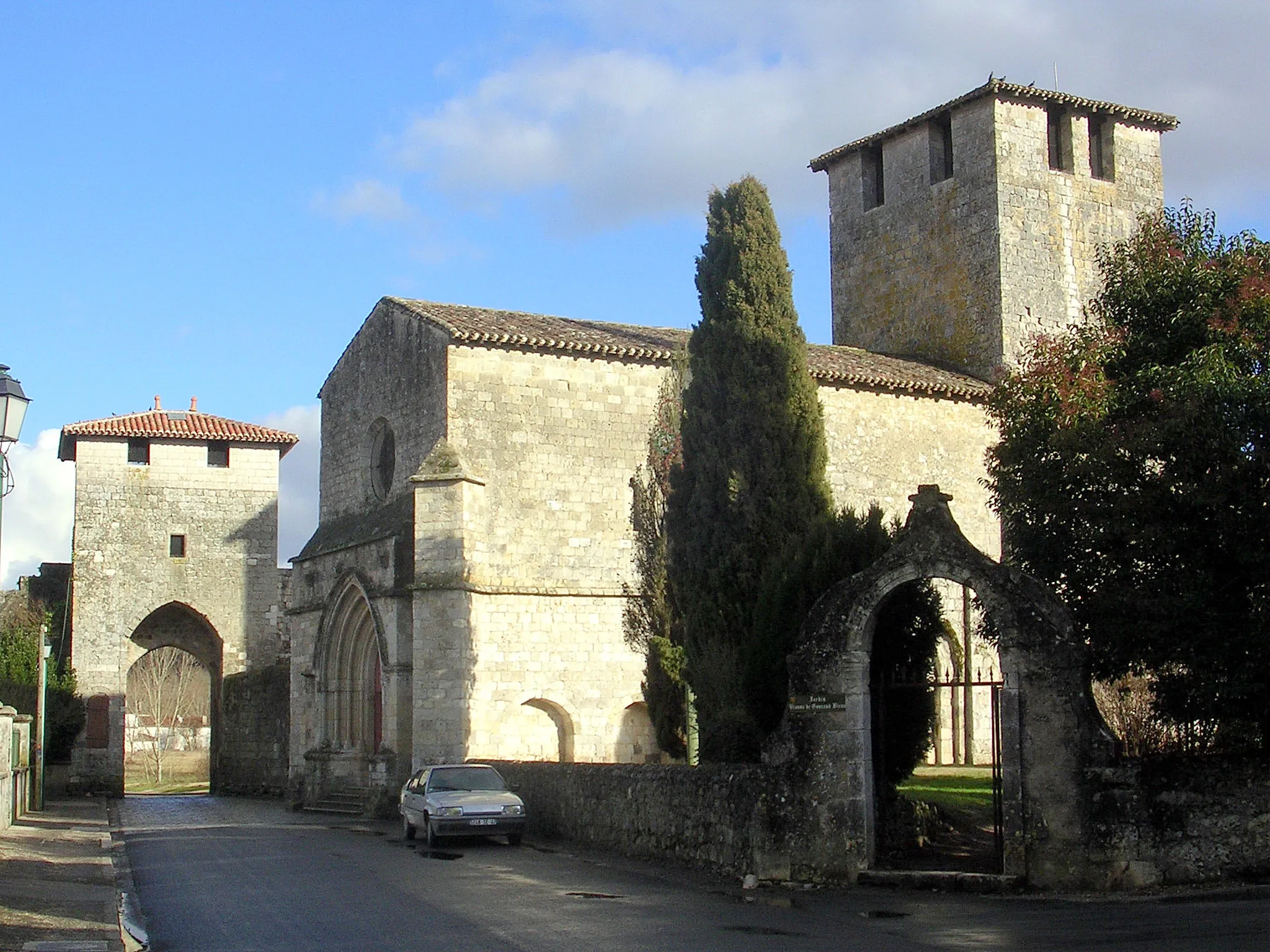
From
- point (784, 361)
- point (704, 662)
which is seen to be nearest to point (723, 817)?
point (704, 662)

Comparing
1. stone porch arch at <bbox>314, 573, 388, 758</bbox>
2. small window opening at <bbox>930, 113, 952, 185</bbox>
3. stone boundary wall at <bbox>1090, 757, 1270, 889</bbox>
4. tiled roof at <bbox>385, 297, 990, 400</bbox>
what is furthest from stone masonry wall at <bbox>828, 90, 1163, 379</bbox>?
stone boundary wall at <bbox>1090, 757, 1270, 889</bbox>

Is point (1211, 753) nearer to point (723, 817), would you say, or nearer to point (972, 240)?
point (723, 817)

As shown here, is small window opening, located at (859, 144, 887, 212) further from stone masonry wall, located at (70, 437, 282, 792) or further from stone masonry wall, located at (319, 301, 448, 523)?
stone masonry wall, located at (70, 437, 282, 792)

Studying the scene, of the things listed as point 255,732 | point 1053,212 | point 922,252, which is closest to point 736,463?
point 922,252

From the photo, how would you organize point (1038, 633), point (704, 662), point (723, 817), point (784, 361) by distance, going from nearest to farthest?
point (1038, 633) → point (723, 817) → point (704, 662) → point (784, 361)

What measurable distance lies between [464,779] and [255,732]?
1911 cm

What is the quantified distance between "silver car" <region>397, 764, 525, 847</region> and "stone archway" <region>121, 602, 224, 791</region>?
2014 cm

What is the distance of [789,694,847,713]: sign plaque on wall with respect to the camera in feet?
45.3

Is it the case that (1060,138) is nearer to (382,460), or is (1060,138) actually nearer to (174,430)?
(382,460)

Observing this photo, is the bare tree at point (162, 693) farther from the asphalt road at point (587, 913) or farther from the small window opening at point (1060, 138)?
the asphalt road at point (587, 913)

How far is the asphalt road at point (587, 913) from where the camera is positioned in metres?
10.3

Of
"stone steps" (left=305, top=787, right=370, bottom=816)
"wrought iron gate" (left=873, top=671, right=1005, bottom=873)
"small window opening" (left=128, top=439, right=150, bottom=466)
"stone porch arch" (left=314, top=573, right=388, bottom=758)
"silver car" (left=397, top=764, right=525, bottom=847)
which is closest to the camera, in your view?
"wrought iron gate" (left=873, top=671, right=1005, bottom=873)

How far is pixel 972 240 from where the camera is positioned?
31.8m

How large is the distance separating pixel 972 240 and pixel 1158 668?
65.0 ft
